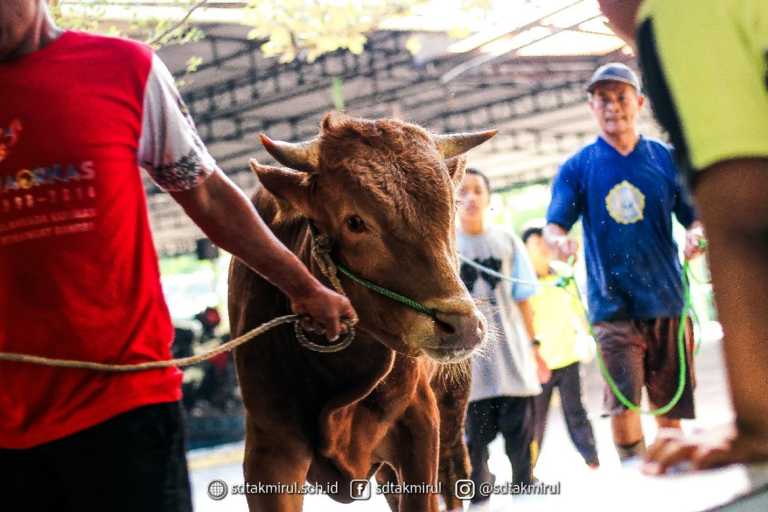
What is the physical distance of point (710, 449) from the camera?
96 cm

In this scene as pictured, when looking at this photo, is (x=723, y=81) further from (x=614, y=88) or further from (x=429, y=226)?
(x=614, y=88)

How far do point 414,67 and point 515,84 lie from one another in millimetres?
1056

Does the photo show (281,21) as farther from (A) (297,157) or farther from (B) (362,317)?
(B) (362,317)

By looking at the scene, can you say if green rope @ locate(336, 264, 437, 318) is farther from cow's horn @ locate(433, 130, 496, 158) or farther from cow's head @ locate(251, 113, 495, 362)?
cow's horn @ locate(433, 130, 496, 158)

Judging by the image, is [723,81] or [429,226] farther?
[429,226]

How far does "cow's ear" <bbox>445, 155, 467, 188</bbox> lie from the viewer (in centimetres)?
255

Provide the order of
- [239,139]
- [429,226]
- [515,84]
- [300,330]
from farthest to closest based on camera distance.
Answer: [515,84], [239,139], [300,330], [429,226]

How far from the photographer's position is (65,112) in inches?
65.5

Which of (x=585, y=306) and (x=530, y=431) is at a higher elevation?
(x=585, y=306)

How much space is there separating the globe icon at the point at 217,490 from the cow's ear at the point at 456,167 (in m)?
1.26

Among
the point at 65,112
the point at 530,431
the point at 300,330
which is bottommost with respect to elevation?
the point at 530,431

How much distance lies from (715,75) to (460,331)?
1140mm

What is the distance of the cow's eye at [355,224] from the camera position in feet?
7.45

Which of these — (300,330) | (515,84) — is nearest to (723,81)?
(300,330)
